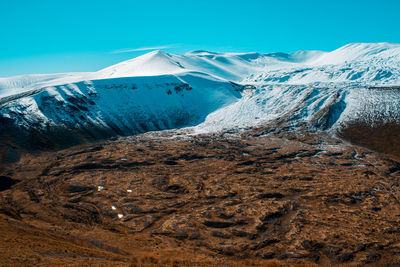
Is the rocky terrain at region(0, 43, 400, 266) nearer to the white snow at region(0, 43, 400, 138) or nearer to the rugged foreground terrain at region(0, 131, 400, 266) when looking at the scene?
the rugged foreground terrain at region(0, 131, 400, 266)

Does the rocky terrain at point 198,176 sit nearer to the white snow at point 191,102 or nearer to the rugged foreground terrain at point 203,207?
the rugged foreground terrain at point 203,207

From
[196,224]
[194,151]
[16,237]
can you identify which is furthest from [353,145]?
[16,237]

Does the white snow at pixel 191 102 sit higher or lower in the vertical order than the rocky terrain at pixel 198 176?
higher

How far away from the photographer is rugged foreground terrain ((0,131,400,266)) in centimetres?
2444

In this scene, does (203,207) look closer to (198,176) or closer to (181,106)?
(198,176)

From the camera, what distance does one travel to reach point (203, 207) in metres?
35.8

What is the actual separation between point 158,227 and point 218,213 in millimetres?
7686

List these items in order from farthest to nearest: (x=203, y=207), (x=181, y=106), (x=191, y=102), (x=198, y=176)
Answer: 1. (x=191, y=102)
2. (x=181, y=106)
3. (x=198, y=176)
4. (x=203, y=207)

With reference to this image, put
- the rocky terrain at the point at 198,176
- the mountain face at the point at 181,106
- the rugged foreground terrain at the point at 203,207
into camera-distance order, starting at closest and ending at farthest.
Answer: the rugged foreground terrain at the point at 203,207, the rocky terrain at the point at 198,176, the mountain face at the point at 181,106

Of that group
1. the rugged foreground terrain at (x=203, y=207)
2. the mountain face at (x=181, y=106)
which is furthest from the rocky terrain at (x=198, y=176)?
the mountain face at (x=181, y=106)

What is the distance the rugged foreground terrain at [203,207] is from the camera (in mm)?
24438

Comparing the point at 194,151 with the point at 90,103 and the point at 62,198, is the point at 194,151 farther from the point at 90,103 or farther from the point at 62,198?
the point at 90,103

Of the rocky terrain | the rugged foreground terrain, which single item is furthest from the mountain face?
the rugged foreground terrain

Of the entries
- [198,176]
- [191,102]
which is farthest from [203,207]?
[191,102]
